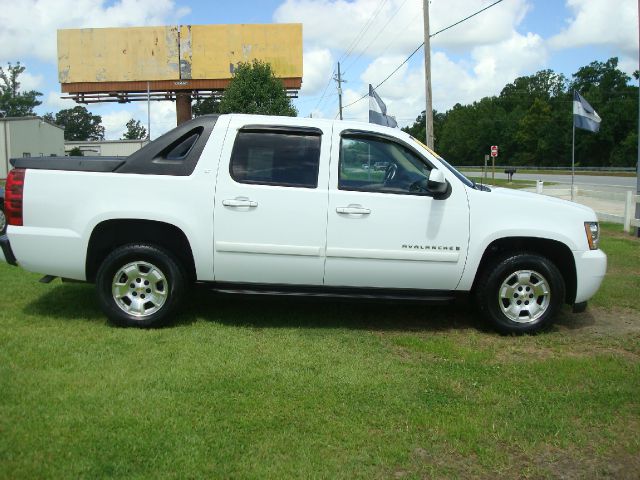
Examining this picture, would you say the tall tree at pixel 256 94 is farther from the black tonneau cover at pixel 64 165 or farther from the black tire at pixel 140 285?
the black tire at pixel 140 285

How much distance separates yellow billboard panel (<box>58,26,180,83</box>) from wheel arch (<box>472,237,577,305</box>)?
41250mm

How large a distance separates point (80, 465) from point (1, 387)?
119cm

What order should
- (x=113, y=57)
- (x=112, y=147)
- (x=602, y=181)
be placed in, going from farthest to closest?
(x=112, y=147), (x=602, y=181), (x=113, y=57)

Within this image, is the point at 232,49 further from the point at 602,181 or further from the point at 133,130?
the point at 133,130

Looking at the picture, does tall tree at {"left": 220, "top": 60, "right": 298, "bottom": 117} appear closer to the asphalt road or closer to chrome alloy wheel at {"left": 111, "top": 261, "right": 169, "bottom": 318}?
the asphalt road

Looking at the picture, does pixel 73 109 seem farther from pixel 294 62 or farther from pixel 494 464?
pixel 494 464

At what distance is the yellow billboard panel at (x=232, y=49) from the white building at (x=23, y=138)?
12.1m

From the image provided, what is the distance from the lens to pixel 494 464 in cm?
321

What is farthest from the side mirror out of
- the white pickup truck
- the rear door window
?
the rear door window

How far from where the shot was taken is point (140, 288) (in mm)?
5301

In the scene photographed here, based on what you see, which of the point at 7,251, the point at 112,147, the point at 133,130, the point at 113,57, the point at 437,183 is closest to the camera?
the point at 437,183

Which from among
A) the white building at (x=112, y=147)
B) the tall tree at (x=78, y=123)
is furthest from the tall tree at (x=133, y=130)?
the white building at (x=112, y=147)

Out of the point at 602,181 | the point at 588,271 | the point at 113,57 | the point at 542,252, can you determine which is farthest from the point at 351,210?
the point at 602,181

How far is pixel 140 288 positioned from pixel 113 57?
42.5 meters
